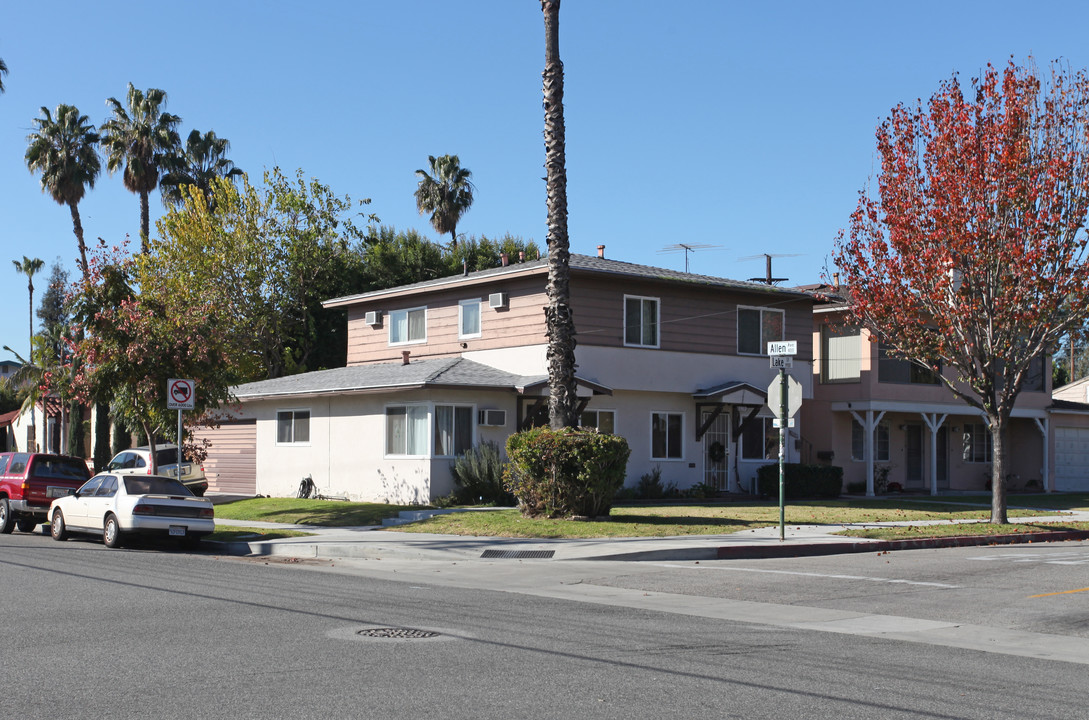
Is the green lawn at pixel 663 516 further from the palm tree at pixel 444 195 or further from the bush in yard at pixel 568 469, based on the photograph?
the palm tree at pixel 444 195

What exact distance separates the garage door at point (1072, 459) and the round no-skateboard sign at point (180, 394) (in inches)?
1278

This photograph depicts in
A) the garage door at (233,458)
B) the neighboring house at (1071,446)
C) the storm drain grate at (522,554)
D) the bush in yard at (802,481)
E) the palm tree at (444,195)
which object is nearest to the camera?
the storm drain grate at (522,554)

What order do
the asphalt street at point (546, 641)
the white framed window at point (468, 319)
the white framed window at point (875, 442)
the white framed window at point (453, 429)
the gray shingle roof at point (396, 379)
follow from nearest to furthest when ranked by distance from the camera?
the asphalt street at point (546, 641)
the gray shingle roof at point (396, 379)
the white framed window at point (453, 429)
the white framed window at point (468, 319)
the white framed window at point (875, 442)

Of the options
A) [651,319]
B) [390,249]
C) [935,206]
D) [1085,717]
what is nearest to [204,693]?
[1085,717]

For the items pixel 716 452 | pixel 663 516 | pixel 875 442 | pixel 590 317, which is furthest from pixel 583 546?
pixel 875 442

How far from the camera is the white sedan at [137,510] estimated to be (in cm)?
1927

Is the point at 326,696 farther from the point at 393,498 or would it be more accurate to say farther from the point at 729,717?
the point at 393,498

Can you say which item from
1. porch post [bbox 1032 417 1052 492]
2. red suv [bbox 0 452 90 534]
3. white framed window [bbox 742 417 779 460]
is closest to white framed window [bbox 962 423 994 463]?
porch post [bbox 1032 417 1052 492]

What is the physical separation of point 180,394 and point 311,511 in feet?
17.0

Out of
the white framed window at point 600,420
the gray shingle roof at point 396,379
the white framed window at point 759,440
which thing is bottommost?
the white framed window at point 759,440

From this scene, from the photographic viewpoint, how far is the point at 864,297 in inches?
914

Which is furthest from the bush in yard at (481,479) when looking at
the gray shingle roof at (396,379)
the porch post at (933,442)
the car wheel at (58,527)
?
the porch post at (933,442)

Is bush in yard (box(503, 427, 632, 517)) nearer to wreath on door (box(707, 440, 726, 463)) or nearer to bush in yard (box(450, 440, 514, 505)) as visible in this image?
bush in yard (box(450, 440, 514, 505))

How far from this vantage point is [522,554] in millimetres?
17812
